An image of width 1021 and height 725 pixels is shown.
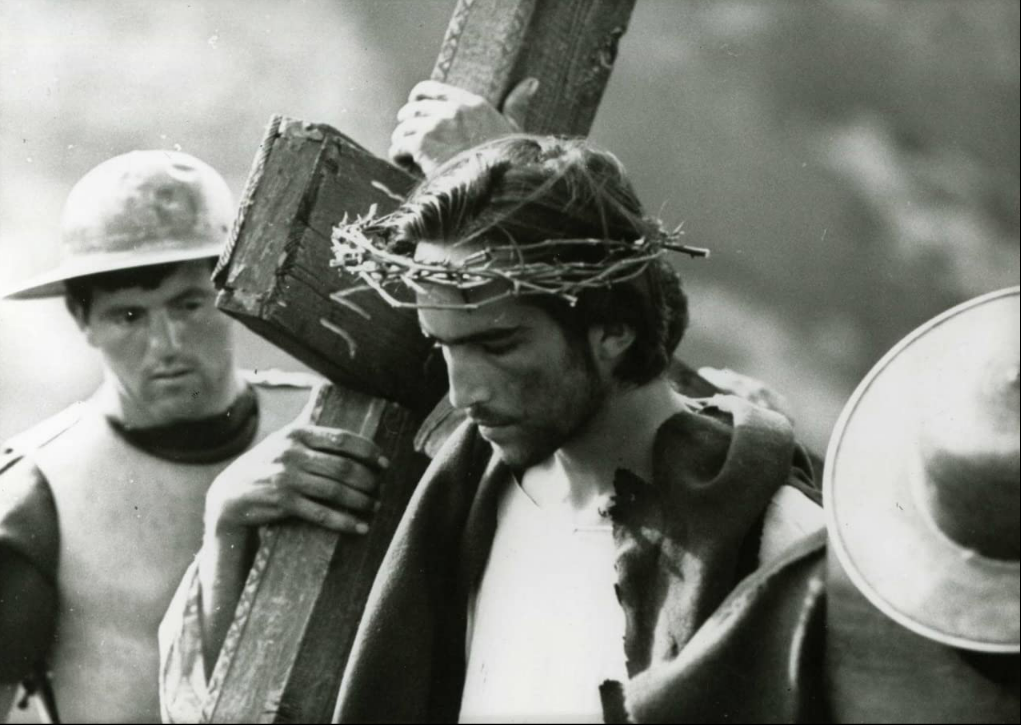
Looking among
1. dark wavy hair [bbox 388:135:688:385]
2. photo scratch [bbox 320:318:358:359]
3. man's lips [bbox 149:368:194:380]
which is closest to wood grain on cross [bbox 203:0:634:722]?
photo scratch [bbox 320:318:358:359]

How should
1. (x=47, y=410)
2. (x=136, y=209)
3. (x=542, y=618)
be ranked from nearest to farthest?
(x=542, y=618) < (x=136, y=209) < (x=47, y=410)

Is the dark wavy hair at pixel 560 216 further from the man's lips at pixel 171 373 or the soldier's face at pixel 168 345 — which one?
the man's lips at pixel 171 373

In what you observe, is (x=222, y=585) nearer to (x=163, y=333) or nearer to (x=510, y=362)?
(x=510, y=362)

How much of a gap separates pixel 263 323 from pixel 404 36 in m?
1.50

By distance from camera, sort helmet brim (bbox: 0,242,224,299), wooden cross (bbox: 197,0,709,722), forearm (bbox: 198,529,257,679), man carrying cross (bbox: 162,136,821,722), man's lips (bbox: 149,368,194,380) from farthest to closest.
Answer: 1. man's lips (bbox: 149,368,194,380)
2. helmet brim (bbox: 0,242,224,299)
3. forearm (bbox: 198,529,257,679)
4. wooden cross (bbox: 197,0,709,722)
5. man carrying cross (bbox: 162,136,821,722)

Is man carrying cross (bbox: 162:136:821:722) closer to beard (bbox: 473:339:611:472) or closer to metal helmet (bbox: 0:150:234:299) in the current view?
beard (bbox: 473:339:611:472)

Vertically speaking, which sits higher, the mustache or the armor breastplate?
the mustache

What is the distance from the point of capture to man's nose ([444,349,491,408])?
3.06 metres

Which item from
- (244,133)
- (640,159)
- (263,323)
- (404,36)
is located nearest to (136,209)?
(244,133)

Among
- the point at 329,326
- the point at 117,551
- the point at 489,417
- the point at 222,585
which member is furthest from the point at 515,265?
the point at 117,551

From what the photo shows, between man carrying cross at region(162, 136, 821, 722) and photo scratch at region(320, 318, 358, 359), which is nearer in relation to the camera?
man carrying cross at region(162, 136, 821, 722)

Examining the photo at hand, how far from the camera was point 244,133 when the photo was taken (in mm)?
4965

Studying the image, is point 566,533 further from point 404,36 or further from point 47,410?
point 47,410

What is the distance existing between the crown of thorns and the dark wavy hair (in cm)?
1
